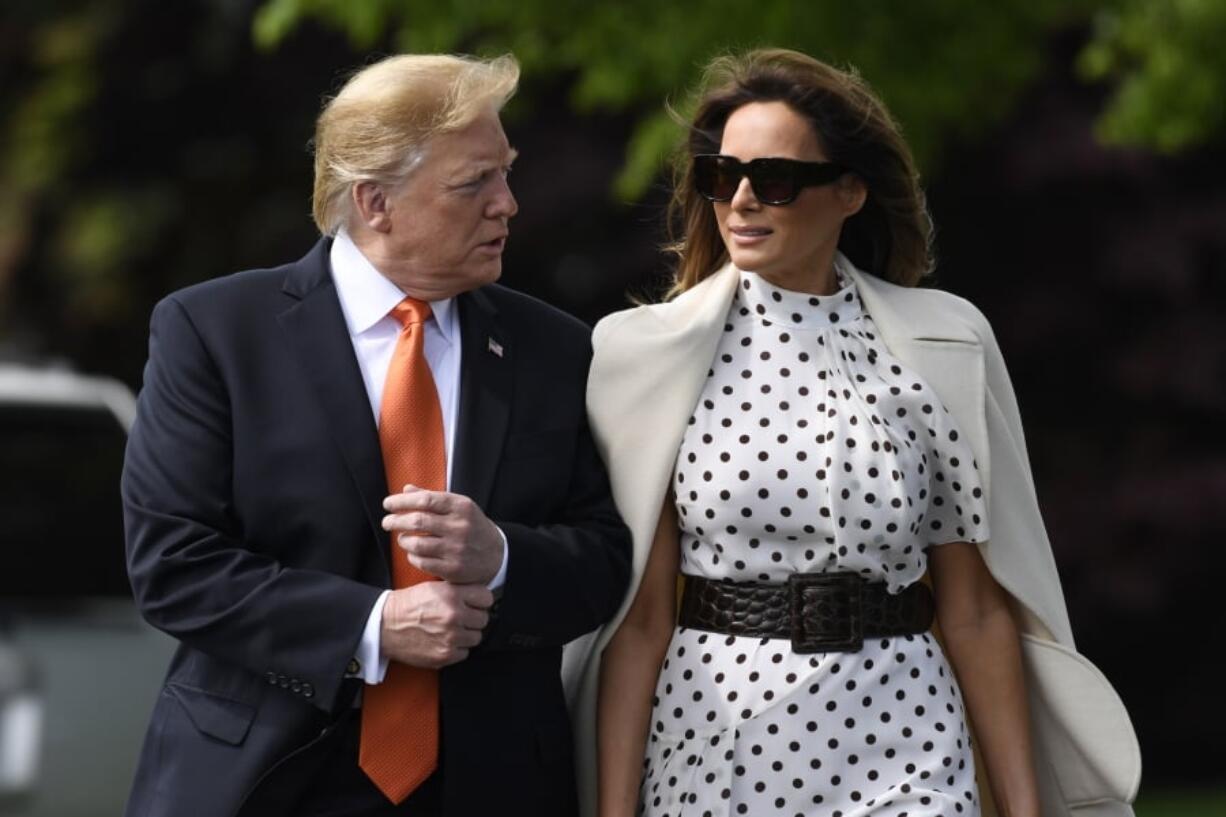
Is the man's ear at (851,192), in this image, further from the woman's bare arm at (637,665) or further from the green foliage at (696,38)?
the green foliage at (696,38)

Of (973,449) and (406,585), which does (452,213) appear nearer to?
(406,585)

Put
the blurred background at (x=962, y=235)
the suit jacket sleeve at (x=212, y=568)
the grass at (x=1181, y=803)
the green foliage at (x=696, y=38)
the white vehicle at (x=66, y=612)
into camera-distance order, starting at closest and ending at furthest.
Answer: the suit jacket sleeve at (x=212, y=568)
the white vehicle at (x=66, y=612)
the green foliage at (x=696, y=38)
the blurred background at (x=962, y=235)
the grass at (x=1181, y=803)

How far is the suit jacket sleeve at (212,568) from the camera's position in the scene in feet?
13.1

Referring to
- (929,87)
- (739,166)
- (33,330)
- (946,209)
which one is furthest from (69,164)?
(739,166)

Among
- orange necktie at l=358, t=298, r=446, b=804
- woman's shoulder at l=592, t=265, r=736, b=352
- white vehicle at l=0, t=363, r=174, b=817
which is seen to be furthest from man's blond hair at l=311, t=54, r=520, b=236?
white vehicle at l=0, t=363, r=174, b=817

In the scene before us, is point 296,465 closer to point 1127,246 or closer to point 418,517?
point 418,517

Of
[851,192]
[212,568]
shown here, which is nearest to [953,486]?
[851,192]

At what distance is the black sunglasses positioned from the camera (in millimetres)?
4414

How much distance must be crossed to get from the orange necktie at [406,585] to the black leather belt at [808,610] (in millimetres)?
559

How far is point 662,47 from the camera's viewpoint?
9.05m

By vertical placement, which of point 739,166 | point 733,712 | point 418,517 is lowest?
point 733,712

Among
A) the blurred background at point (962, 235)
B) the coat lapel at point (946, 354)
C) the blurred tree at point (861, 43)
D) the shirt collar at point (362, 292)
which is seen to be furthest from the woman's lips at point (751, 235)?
the blurred background at point (962, 235)

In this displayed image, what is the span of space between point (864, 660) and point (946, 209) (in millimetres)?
8743

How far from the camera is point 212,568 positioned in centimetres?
403
